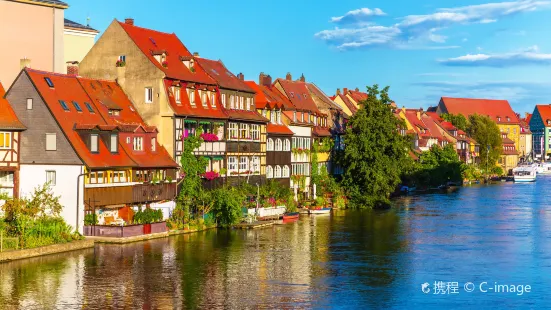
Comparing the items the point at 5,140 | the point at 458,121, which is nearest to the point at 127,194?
the point at 5,140

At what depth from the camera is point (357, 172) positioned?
87.2 m

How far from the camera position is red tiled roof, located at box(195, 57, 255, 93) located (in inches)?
2776

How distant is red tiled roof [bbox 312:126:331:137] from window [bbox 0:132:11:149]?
4197cm

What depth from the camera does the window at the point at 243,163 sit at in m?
71.1

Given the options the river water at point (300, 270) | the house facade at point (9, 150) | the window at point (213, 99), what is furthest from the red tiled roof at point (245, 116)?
the house facade at point (9, 150)

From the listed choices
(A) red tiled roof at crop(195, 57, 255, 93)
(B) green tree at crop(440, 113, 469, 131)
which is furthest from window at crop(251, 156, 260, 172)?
(B) green tree at crop(440, 113, 469, 131)

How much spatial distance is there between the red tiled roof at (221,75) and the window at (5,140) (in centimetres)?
2031

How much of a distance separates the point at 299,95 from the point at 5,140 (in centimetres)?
4383

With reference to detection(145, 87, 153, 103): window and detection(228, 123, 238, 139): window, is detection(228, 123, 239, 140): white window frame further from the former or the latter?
detection(145, 87, 153, 103): window

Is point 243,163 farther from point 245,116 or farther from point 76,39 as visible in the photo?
point 76,39

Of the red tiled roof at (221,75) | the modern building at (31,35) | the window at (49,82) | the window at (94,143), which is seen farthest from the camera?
the red tiled roof at (221,75)

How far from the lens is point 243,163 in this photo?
236ft

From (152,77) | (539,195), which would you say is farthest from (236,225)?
(539,195)

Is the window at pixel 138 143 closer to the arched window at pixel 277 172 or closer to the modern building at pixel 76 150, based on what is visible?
the modern building at pixel 76 150
